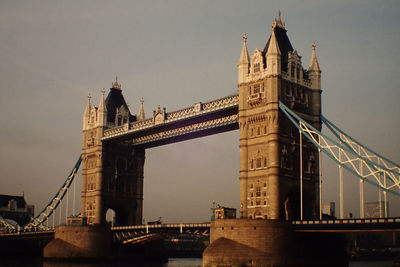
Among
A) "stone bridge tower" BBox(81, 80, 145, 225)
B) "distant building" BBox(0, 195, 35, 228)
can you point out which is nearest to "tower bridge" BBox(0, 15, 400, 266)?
"stone bridge tower" BBox(81, 80, 145, 225)

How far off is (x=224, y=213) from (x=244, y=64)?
22.0m

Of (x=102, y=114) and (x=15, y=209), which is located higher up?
(x=102, y=114)

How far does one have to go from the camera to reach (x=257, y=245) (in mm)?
70375

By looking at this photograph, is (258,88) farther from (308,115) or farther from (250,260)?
(250,260)

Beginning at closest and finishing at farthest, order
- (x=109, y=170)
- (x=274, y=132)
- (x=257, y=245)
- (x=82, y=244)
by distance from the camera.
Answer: (x=257, y=245), (x=274, y=132), (x=82, y=244), (x=109, y=170)

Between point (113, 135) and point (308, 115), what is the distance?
4122cm

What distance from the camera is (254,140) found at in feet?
262

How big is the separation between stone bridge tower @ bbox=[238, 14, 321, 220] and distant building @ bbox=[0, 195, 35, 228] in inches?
3985

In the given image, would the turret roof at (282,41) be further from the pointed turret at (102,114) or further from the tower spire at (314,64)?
the pointed turret at (102,114)

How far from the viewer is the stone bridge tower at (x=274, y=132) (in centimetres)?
7700

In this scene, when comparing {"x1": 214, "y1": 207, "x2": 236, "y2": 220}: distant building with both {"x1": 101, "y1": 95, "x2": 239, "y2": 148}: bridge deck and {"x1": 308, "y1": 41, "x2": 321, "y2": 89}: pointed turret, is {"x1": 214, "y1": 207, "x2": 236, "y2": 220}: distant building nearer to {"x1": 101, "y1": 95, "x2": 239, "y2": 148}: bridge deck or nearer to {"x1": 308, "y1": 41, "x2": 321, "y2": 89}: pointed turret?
{"x1": 101, "y1": 95, "x2": 239, "y2": 148}: bridge deck

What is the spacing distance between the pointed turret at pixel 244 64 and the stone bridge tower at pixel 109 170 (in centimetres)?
3299

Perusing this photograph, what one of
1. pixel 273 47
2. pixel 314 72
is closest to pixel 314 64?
pixel 314 72

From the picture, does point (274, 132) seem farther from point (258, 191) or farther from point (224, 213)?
point (224, 213)
